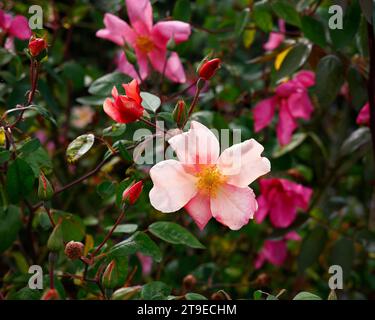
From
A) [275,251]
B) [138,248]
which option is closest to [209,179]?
[138,248]

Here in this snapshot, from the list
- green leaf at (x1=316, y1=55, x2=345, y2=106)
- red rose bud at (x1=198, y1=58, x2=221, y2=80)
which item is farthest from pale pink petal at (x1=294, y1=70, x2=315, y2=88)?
red rose bud at (x1=198, y1=58, x2=221, y2=80)

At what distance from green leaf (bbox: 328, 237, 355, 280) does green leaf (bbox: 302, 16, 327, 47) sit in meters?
0.41

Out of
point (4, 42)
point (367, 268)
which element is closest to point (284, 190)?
point (367, 268)

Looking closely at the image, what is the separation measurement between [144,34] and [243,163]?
40cm

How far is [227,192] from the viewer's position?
866mm

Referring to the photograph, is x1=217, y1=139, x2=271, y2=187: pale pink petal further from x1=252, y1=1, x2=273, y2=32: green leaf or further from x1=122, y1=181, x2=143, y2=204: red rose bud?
x1=252, y1=1, x2=273, y2=32: green leaf

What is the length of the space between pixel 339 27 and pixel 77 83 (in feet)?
1.84

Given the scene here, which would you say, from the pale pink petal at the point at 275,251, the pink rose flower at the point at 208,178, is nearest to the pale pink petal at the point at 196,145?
the pink rose flower at the point at 208,178

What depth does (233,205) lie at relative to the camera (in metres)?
0.85

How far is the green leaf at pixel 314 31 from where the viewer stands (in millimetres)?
1156

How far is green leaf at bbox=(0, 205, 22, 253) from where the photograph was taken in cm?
100

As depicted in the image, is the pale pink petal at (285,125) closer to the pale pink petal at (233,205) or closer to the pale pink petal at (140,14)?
the pale pink petal at (140,14)

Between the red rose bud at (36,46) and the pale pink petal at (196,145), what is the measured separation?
224mm

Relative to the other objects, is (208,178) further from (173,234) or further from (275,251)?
(275,251)
